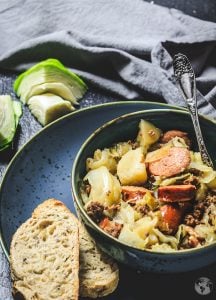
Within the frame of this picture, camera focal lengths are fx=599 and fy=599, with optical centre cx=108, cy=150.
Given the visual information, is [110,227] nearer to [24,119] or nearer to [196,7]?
[24,119]

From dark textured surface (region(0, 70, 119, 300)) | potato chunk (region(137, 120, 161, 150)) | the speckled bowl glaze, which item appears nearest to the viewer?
the speckled bowl glaze

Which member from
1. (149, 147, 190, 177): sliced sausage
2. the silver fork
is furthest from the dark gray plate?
(149, 147, 190, 177): sliced sausage

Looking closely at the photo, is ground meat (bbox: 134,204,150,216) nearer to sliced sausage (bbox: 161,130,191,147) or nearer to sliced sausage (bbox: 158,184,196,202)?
sliced sausage (bbox: 158,184,196,202)

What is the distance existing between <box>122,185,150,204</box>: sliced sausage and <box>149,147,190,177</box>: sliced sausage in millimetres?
92

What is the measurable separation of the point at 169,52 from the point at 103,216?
1.28m

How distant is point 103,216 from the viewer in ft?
6.72

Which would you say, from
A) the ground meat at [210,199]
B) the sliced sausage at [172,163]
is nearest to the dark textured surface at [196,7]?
the sliced sausage at [172,163]

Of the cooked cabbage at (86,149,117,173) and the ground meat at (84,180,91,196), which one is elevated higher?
the cooked cabbage at (86,149,117,173)

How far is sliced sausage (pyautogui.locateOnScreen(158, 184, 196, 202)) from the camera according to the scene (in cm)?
205

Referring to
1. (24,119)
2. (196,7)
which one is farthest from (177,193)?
(196,7)

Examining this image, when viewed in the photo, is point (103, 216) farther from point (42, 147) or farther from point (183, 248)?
point (42, 147)

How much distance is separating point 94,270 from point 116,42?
1372mm

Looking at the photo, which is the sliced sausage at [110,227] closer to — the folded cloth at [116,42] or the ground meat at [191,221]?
the ground meat at [191,221]

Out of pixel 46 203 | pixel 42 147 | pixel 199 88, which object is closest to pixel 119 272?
pixel 46 203
